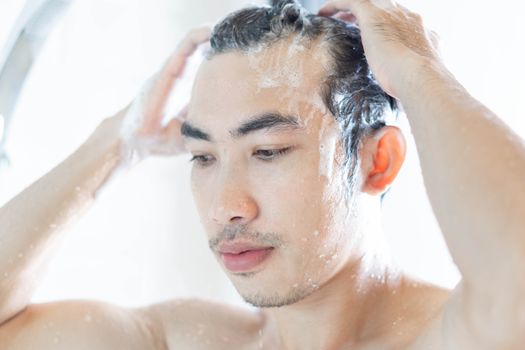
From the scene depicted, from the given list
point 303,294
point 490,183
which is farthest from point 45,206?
point 490,183

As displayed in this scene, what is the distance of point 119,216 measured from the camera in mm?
2014

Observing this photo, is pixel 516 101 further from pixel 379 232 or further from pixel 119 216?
pixel 119 216

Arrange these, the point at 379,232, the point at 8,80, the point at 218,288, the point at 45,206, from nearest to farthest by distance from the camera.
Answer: the point at 379,232, the point at 45,206, the point at 8,80, the point at 218,288

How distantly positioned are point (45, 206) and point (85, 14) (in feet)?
2.21

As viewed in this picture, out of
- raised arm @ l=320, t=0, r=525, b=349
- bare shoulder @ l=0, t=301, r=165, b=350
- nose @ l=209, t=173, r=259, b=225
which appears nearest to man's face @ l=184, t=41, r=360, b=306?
nose @ l=209, t=173, r=259, b=225

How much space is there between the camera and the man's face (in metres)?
1.08

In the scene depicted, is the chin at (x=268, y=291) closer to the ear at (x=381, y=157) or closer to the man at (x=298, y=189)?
the man at (x=298, y=189)

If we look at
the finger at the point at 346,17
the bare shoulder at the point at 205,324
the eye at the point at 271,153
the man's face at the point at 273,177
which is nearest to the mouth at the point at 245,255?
the man's face at the point at 273,177

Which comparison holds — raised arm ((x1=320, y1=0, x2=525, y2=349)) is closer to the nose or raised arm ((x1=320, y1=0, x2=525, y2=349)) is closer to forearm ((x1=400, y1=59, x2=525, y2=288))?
forearm ((x1=400, y1=59, x2=525, y2=288))

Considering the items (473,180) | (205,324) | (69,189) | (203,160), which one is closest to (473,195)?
(473,180)

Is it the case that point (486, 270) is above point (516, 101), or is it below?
above

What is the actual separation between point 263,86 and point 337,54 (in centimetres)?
12

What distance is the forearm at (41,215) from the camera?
4.32ft

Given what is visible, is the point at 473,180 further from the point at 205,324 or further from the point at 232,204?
the point at 205,324
